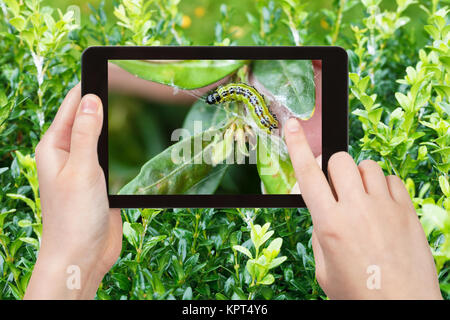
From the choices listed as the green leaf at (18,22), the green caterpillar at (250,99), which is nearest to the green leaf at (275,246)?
the green caterpillar at (250,99)

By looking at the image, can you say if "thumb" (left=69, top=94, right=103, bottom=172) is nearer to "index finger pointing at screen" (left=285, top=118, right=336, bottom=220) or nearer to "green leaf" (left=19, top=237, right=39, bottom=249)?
"green leaf" (left=19, top=237, right=39, bottom=249)

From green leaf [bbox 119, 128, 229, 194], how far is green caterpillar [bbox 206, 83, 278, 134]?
92 millimetres

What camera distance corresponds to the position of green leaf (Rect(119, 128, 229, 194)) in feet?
4.38

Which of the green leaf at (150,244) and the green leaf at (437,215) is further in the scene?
the green leaf at (150,244)

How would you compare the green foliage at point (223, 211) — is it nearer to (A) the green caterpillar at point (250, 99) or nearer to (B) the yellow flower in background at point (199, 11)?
(A) the green caterpillar at point (250, 99)

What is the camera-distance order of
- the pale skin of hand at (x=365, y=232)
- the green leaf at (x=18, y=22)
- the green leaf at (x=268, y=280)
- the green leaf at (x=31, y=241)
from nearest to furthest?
1. the pale skin of hand at (x=365, y=232)
2. the green leaf at (x=268, y=280)
3. the green leaf at (x=31, y=241)
4. the green leaf at (x=18, y=22)

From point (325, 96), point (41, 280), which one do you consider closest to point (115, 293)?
point (41, 280)

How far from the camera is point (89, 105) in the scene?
4.19 feet

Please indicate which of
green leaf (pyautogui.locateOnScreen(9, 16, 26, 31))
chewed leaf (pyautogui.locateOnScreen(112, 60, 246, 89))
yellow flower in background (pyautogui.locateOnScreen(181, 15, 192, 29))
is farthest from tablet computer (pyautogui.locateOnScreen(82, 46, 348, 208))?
yellow flower in background (pyautogui.locateOnScreen(181, 15, 192, 29))

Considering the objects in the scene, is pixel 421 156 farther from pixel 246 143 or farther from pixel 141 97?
pixel 141 97

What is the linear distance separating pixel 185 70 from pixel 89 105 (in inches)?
10.9

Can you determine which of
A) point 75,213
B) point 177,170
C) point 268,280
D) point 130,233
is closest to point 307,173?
point 268,280

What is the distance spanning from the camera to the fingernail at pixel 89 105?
127cm
